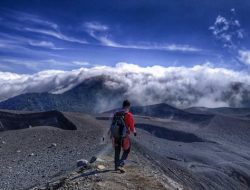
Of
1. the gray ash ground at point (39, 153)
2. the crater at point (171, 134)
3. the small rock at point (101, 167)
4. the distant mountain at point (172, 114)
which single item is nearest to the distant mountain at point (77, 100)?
the distant mountain at point (172, 114)

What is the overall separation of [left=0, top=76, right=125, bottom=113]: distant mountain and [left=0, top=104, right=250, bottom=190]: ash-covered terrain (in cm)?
8498

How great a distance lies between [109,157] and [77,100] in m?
129

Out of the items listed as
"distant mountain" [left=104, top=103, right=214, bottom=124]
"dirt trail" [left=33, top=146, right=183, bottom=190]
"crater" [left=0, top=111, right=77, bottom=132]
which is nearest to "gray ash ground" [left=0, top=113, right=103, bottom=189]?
"dirt trail" [left=33, top=146, right=183, bottom=190]

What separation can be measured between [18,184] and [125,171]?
705 cm

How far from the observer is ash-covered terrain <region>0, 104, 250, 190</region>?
513 inches

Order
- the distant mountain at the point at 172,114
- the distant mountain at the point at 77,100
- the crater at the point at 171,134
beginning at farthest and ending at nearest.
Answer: the distant mountain at the point at 77,100 < the distant mountain at the point at 172,114 < the crater at the point at 171,134

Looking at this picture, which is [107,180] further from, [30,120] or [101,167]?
[30,120]

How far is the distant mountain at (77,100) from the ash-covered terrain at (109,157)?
279 ft

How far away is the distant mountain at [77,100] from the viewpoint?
13688 centimetres

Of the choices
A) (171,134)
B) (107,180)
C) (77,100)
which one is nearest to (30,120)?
(171,134)

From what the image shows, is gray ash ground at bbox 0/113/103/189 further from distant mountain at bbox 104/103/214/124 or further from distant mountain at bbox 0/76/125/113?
distant mountain at bbox 0/76/125/113

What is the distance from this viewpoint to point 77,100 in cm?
14500

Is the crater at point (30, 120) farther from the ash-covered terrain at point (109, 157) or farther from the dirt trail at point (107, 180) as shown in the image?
the dirt trail at point (107, 180)

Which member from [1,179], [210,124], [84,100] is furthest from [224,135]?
[84,100]
